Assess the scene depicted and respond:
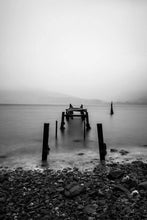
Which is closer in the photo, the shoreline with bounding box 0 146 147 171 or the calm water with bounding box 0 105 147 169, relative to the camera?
the shoreline with bounding box 0 146 147 171

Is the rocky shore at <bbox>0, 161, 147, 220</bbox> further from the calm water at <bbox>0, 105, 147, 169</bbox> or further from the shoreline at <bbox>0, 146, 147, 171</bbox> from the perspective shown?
the calm water at <bbox>0, 105, 147, 169</bbox>

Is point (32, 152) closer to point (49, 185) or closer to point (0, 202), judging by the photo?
point (49, 185)

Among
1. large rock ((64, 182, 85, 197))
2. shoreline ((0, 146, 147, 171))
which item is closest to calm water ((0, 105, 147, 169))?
shoreline ((0, 146, 147, 171))

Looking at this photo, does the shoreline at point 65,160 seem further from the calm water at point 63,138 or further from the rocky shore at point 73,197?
the rocky shore at point 73,197

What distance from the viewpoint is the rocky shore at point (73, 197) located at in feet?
13.5

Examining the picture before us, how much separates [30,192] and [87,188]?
1.80m

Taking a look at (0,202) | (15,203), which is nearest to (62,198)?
(15,203)

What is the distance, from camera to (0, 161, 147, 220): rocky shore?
4.11 meters

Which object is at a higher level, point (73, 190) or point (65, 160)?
point (73, 190)

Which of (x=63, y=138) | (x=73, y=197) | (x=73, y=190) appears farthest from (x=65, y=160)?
(x=63, y=138)

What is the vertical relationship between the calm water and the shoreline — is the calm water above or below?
below

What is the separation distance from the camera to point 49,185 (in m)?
5.70

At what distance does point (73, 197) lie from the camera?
16.0 feet

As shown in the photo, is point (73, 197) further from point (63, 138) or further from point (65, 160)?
point (63, 138)
